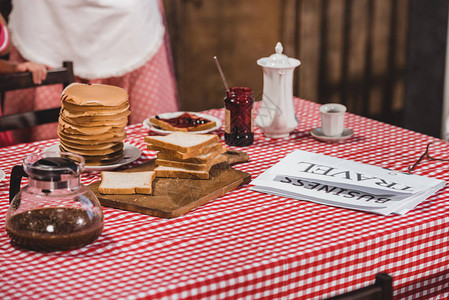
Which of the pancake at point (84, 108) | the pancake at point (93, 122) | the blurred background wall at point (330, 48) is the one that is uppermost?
the pancake at point (84, 108)

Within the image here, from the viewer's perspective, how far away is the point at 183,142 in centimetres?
158

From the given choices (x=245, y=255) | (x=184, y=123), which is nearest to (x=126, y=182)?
(x=245, y=255)

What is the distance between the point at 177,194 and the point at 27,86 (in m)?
0.98

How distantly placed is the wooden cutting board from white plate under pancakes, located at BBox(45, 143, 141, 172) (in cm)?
5

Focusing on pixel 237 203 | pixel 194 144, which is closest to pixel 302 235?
pixel 237 203

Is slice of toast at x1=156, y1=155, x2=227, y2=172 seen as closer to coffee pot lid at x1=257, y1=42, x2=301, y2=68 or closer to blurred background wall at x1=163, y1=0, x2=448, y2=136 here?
coffee pot lid at x1=257, y1=42, x2=301, y2=68

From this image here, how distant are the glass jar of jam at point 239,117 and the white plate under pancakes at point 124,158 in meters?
0.25

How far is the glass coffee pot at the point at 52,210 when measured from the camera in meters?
1.18

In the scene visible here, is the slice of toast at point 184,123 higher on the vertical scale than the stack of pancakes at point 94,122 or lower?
lower

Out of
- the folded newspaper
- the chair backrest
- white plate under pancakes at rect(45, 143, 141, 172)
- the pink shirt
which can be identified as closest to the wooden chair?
the folded newspaper

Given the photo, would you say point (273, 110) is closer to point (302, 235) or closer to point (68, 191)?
point (302, 235)

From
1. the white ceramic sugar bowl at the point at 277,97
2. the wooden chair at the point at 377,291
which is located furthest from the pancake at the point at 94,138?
the wooden chair at the point at 377,291

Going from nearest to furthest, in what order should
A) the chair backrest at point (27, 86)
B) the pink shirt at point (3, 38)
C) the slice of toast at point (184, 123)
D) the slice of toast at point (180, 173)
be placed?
1. the slice of toast at point (180, 173)
2. the slice of toast at point (184, 123)
3. the chair backrest at point (27, 86)
4. the pink shirt at point (3, 38)

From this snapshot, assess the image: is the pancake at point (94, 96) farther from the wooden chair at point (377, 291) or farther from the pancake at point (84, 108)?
the wooden chair at point (377, 291)
